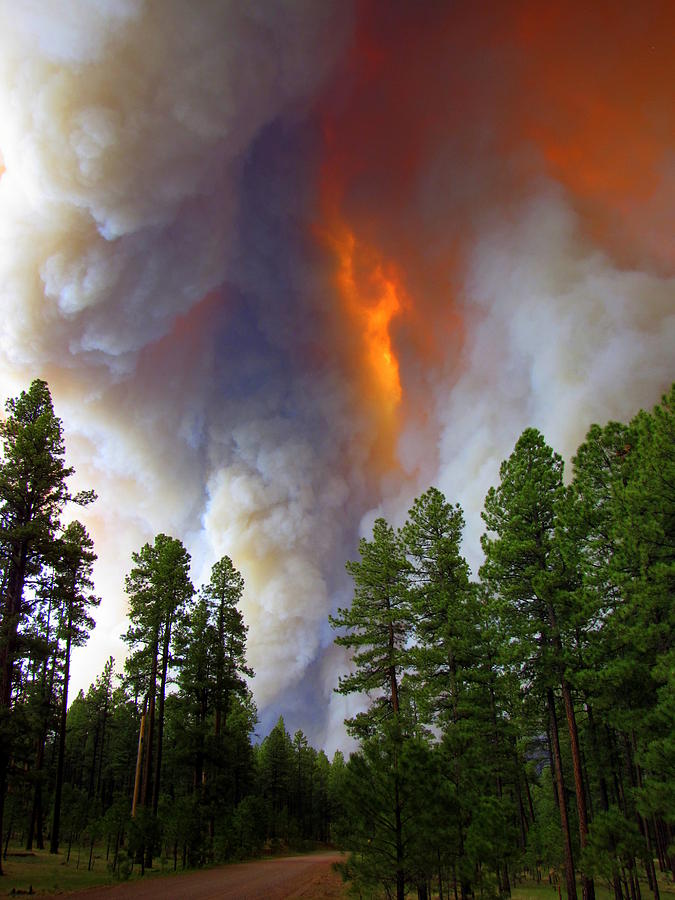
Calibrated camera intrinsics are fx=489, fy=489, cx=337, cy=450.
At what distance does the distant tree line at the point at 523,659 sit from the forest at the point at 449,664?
7cm

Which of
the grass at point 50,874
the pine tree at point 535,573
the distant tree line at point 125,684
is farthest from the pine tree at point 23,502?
the pine tree at point 535,573

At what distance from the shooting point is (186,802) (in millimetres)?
26562

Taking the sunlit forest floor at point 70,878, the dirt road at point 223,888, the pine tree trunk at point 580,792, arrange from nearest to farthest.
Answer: the dirt road at point 223,888, the sunlit forest floor at point 70,878, the pine tree trunk at point 580,792

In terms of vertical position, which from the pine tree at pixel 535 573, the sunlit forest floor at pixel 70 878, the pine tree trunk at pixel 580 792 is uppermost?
the pine tree at pixel 535 573

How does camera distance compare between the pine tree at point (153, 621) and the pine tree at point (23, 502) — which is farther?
the pine tree at point (153, 621)

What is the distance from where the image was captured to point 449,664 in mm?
21000

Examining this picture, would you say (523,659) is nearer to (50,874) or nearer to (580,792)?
(580,792)

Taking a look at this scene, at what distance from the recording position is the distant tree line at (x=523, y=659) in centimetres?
1181

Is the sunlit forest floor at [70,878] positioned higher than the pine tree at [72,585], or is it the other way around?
the pine tree at [72,585]

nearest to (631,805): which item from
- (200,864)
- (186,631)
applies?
(200,864)

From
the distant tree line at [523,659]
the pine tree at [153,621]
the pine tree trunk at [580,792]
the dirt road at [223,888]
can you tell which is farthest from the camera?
the pine tree at [153,621]

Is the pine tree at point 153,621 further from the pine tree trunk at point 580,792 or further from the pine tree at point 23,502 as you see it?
the pine tree trunk at point 580,792

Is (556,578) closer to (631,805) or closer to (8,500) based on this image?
(631,805)

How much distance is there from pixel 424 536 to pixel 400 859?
1384cm
